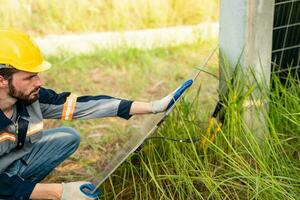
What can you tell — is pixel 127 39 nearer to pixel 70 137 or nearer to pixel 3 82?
pixel 70 137

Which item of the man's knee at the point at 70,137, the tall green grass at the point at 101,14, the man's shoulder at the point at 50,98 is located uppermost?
the man's shoulder at the point at 50,98

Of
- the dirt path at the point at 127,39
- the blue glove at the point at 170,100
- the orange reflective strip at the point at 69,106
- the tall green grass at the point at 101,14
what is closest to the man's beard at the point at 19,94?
the orange reflective strip at the point at 69,106

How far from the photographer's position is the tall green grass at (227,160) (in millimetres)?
3066

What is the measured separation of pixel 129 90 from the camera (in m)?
5.43

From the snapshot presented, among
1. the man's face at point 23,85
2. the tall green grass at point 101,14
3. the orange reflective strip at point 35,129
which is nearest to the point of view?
the man's face at point 23,85

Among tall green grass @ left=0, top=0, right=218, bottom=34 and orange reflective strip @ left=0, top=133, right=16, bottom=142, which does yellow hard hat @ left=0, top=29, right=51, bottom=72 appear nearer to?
orange reflective strip @ left=0, top=133, right=16, bottom=142

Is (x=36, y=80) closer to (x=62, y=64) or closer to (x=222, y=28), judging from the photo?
(x=222, y=28)

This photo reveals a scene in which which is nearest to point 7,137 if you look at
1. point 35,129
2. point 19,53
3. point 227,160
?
point 35,129

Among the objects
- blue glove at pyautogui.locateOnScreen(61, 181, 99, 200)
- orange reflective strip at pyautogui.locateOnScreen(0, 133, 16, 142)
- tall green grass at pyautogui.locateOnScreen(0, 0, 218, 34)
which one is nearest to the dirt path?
tall green grass at pyautogui.locateOnScreen(0, 0, 218, 34)

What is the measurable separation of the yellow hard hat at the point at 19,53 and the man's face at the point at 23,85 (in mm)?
41

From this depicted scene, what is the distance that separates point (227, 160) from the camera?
3.24 meters

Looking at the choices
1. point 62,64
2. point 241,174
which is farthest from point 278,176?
point 62,64

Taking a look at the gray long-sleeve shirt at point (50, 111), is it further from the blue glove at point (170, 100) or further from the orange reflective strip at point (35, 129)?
the blue glove at point (170, 100)

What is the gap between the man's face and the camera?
292cm
